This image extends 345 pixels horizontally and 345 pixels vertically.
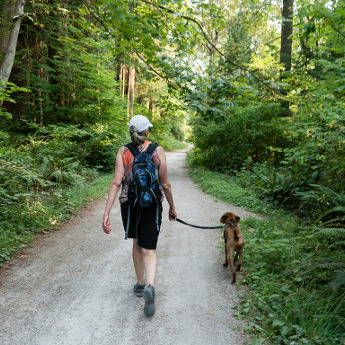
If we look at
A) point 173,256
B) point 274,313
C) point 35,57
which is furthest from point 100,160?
point 274,313

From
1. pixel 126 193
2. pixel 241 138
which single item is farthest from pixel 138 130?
pixel 241 138

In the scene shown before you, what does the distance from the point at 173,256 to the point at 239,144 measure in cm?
1029

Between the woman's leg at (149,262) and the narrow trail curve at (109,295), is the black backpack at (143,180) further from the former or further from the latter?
the narrow trail curve at (109,295)

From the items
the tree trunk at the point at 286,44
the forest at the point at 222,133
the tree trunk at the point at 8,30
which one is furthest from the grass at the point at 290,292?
the tree trunk at the point at 286,44

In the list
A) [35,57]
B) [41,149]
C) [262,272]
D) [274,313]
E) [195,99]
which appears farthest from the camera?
[35,57]

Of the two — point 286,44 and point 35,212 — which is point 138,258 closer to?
point 35,212

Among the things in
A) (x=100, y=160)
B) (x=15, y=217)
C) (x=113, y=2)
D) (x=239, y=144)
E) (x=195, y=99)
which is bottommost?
(x=15, y=217)

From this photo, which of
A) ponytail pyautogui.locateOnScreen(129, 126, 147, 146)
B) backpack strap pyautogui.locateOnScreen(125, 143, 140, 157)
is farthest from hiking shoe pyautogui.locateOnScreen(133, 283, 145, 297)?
ponytail pyautogui.locateOnScreen(129, 126, 147, 146)

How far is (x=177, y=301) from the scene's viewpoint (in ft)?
11.7

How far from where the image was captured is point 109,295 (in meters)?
3.69

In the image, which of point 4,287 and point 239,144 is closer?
point 4,287

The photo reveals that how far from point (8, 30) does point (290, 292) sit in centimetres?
797

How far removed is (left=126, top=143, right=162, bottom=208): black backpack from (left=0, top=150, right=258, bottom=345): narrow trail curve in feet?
4.34

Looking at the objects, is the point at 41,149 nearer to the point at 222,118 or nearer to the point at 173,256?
the point at 222,118
